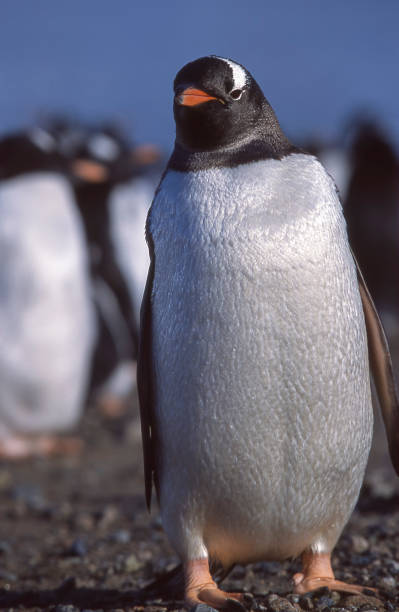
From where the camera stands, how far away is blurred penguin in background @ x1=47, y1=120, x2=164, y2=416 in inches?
288

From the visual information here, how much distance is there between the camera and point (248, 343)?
254 cm

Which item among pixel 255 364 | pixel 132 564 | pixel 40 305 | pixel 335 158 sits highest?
pixel 255 364

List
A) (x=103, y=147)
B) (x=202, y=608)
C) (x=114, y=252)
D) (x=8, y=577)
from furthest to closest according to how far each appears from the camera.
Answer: (x=103, y=147), (x=114, y=252), (x=8, y=577), (x=202, y=608)

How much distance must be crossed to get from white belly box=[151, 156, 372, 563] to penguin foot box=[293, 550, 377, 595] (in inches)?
4.2

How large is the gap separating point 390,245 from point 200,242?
7.35 meters

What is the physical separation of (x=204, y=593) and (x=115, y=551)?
1.16m

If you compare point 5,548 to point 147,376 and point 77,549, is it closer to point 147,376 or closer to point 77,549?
point 77,549

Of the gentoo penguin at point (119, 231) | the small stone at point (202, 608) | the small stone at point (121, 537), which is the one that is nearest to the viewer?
the small stone at point (202, 608)

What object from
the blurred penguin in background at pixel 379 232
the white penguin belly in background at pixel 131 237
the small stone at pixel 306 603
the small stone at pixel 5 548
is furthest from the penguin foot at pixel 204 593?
the blurred penguin in background at pixel 379 232

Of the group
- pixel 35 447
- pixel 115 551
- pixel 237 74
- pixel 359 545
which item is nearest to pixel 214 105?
pixel 237 74

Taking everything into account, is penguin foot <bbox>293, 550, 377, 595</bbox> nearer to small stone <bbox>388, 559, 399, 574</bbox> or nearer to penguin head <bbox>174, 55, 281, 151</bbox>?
small stone <bbox>388, 559, 399, 574</bbox>

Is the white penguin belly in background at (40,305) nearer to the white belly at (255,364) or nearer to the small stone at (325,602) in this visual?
the white belly at (255,364)

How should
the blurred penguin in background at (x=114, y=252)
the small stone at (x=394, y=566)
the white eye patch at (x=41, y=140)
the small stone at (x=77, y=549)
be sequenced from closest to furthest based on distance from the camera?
the small stone at (x=394, y=566) < the small stone at (x=77, y=549) < the white eye patch at (x=41, y=140) < the blurred penguin in background at (x=114, y=252)

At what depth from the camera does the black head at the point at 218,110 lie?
8.45 feet
